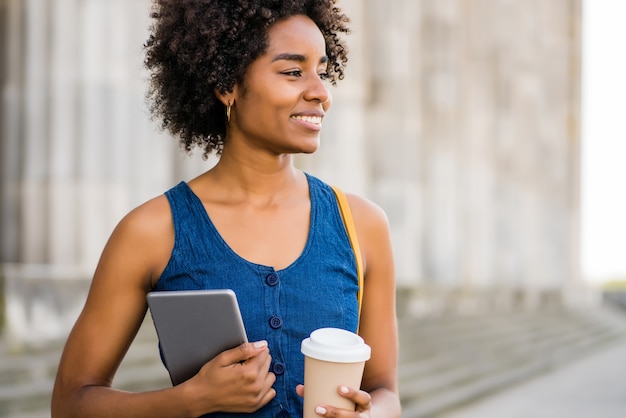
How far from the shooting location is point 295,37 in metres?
2.40

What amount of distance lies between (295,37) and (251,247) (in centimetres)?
55

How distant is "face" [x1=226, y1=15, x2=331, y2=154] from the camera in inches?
93.3

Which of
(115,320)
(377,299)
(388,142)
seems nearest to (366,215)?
(377,299)

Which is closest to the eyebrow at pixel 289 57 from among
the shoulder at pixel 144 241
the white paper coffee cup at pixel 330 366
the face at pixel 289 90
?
the face at pixel 289 90

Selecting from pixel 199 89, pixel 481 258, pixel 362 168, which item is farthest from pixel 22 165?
pixel 481 258

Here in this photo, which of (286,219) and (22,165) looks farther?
(22,165)

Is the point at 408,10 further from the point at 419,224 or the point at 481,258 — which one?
the point at 481,258

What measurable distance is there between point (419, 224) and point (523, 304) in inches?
376

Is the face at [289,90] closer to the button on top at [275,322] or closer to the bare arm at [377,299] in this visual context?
the bare arm at [377,299]

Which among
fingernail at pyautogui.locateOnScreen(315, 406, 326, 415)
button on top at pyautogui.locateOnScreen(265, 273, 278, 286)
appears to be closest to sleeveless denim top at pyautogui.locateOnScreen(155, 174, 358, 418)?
button on top at pyautogui.locateOnScreen(265, 273, 278, 286)

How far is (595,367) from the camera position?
17266 mm

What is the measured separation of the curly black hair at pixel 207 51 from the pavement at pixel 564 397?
867 cm

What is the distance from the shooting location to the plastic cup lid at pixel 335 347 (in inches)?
79.7

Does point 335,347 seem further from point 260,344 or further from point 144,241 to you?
point 144,241
